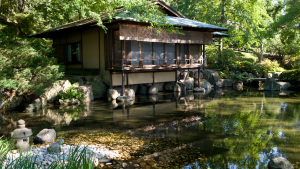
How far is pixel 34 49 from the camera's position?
39.4ft

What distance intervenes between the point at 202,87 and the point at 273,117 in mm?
11020

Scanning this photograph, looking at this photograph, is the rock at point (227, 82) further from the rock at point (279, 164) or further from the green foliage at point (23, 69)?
the rock at point (279, 164)

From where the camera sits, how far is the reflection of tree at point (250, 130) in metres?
5.89

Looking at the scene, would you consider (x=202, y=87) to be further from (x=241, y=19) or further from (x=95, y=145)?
→ (x=95, y=145)

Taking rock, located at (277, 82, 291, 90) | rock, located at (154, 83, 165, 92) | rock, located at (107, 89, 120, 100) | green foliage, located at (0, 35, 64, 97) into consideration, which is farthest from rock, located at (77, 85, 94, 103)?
rock, located at (277, 82, 291, 90)

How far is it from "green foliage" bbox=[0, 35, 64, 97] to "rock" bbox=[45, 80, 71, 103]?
938 millimetres

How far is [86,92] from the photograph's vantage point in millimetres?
14656

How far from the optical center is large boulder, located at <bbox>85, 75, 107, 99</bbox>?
15.7 meters

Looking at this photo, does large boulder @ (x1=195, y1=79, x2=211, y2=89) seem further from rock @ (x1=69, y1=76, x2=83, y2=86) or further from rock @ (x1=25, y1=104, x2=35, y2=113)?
Answer: rock @ (x1=25, y1=104, x2=35, y2=113)

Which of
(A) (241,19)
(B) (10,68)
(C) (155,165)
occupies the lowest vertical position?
(C) (155,165)

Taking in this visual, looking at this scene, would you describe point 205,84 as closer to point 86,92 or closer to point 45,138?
point 86,92

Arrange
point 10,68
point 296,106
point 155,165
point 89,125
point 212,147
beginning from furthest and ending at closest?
point 296,106 < point 10,68 < point 89,125 < point 212,147 < point 155,165

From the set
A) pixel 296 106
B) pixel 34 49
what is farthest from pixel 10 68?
pixel 296 106

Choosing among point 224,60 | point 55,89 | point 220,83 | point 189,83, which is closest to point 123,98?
point 55,89
